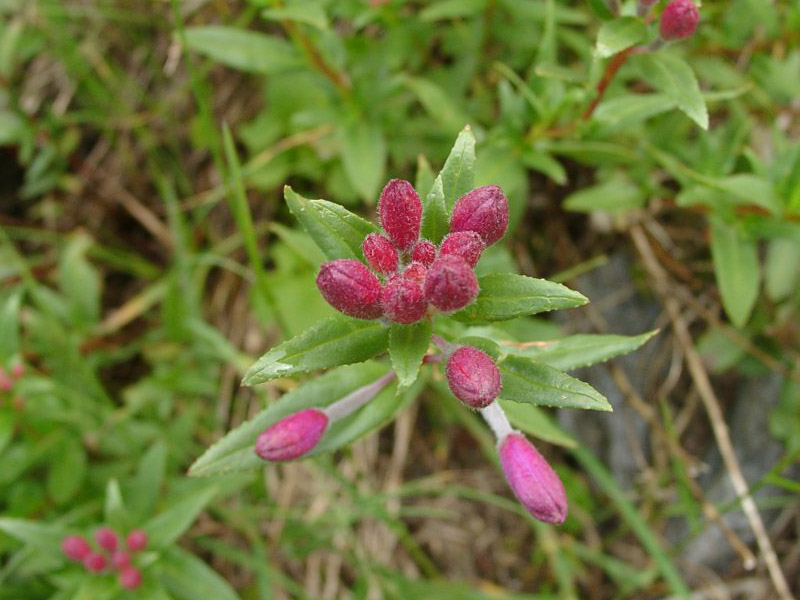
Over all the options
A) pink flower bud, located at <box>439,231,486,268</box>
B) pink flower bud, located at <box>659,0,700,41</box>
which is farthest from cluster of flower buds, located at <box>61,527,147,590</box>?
pink flower bud, located at <box>659,0,700,41</box>

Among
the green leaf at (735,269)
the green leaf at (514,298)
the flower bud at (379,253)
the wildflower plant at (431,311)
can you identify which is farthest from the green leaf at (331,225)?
the green leaf at (735,269)

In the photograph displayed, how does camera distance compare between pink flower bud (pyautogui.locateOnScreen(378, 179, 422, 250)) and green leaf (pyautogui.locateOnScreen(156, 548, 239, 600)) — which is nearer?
pink flower bud (pyautogui.locateOnScreen(378, 179, 422, 250))

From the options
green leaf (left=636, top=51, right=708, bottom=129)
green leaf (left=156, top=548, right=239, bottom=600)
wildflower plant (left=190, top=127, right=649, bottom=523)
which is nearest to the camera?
wildflower plant (left=190, top=127, right=649, bottom=523)

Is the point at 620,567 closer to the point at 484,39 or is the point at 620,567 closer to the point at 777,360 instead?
the point at 777,360

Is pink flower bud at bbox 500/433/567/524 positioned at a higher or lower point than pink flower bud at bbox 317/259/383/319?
lower

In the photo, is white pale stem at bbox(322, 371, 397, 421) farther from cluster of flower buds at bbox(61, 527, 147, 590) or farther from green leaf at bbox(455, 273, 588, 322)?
cluster of flower buds at bbox(61, 527, 147, 590)
